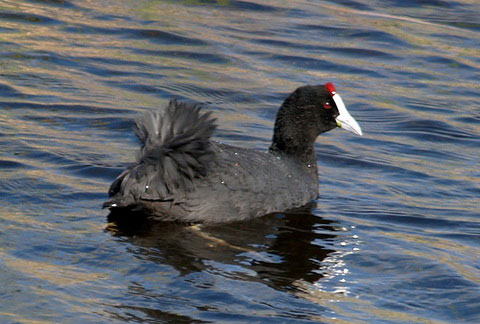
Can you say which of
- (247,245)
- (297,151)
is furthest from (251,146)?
(247,245)

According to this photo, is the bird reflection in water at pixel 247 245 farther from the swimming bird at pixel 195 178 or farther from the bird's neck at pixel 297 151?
the bird's neck at pixel 297 151

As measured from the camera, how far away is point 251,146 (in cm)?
809

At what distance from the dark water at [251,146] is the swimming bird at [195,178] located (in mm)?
133

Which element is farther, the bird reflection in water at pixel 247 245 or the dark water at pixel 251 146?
the bird reflection in water at pixel 247 245

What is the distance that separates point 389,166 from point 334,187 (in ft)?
2.28

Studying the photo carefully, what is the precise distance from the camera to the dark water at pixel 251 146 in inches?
202

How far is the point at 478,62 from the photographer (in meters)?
11.3

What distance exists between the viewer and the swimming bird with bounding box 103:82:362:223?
232 inches

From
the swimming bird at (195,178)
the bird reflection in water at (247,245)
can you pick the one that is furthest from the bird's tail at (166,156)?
the bird reflection in water at (247,245)

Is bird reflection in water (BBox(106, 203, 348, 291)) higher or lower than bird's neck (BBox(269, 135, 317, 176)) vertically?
lower

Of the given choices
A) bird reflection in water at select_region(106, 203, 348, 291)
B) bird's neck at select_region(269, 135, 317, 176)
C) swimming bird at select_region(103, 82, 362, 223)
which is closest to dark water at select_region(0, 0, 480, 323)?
bird reflection in water at select_region(106, 203, 348, 291)

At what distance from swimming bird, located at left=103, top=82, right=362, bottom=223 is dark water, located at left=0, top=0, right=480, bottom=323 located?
0.44ft

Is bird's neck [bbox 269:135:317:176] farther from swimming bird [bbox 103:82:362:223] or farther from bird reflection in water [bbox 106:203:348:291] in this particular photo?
bird reflection in water [bbox 106:203:348:291]

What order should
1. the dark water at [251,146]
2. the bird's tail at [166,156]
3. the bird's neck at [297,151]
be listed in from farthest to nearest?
the bird's neck at [297,151], the bird's tail at [166,156], the dark water at [251,146]
